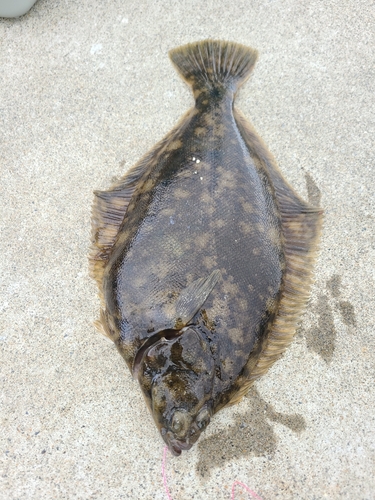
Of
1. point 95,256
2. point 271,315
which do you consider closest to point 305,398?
point 271,315

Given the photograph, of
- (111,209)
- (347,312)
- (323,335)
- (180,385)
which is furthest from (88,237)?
(347,312)

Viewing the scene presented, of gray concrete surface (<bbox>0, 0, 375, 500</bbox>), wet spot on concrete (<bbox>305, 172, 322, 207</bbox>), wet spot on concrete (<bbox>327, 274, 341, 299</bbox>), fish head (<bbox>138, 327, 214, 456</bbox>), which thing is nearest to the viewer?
fish head (<bbox>138, 327, 214, 456</bbox>)

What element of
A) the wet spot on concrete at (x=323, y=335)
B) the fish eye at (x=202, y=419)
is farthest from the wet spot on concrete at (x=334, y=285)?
the fish eye at (x=202, y=419)

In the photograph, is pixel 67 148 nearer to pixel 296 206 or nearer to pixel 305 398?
pixel 296 206

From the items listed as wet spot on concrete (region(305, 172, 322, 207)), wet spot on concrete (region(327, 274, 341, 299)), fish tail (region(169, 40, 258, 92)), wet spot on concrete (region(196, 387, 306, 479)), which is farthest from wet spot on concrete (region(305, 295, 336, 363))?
fish tail (region(169, 40, 258, 92))

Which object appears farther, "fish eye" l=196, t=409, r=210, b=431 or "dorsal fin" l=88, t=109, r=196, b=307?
"dorsal fin" l=88, t=109, r=196, b=307

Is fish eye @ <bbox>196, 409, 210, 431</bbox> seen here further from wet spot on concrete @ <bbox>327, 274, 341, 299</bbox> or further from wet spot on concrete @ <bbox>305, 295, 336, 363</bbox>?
wet spot on concrete @ <bbox>327, 274, 341, 299</bbox>

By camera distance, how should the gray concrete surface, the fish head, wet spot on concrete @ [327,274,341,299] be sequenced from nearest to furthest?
the fish head → the gray concrete surface → wet spot on concrete @ [327,274,341,299]

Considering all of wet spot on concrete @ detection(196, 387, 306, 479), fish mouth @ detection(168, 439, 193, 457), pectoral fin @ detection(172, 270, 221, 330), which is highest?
pectoral fin @ detection(172, 270, 221, 330)
